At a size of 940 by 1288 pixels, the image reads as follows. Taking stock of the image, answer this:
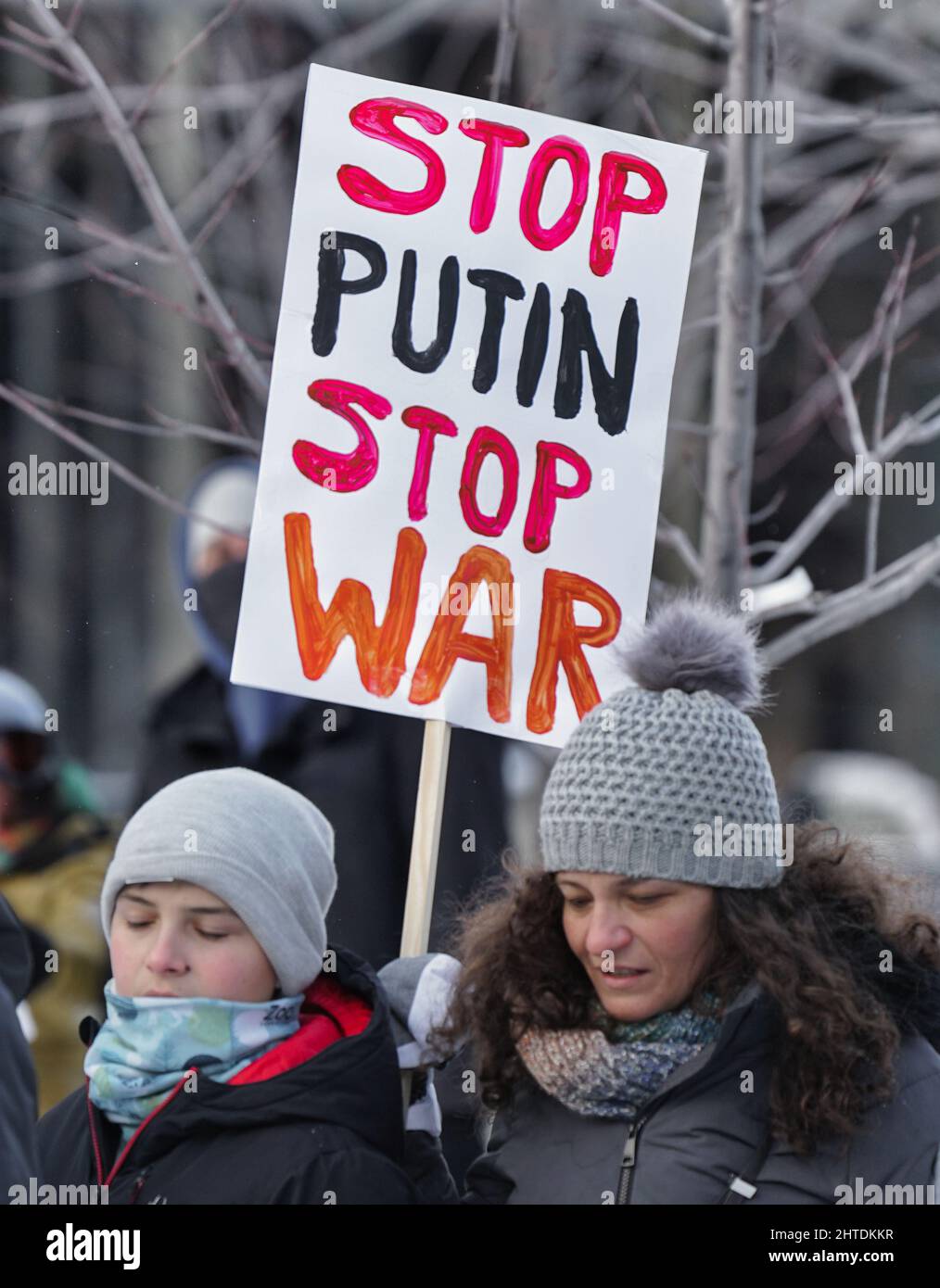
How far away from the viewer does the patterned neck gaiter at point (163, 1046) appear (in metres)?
1.99

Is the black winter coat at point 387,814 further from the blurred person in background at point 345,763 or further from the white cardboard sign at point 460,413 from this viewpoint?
the white cardboard sign at point 460,413

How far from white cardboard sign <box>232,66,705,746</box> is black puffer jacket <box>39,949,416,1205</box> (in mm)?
579

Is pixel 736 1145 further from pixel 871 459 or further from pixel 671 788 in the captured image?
pixel 871 459

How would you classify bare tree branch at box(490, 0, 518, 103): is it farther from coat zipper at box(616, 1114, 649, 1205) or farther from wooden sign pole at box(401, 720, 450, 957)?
coat zipper at box(616, 1114, 649, 1205)

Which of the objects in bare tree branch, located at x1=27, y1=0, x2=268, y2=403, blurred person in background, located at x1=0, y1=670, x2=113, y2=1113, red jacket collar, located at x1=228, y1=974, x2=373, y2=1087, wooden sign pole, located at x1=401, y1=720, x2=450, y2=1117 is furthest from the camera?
blurred person in background, located at x1=0, y1=670, x2=113, y2=1113

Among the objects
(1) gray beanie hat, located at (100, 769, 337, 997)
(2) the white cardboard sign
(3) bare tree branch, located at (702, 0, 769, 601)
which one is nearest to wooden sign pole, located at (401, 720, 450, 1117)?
(2) the white cardboard sign

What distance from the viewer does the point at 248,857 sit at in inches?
80.4

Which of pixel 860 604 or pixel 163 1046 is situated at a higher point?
pixel 860 604

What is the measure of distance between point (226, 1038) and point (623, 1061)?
0.46m

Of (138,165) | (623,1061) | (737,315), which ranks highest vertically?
(138,165)

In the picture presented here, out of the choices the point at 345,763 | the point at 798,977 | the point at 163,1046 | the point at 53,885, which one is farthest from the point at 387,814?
the point at 798,977

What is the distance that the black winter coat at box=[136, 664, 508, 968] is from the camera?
2.99m
